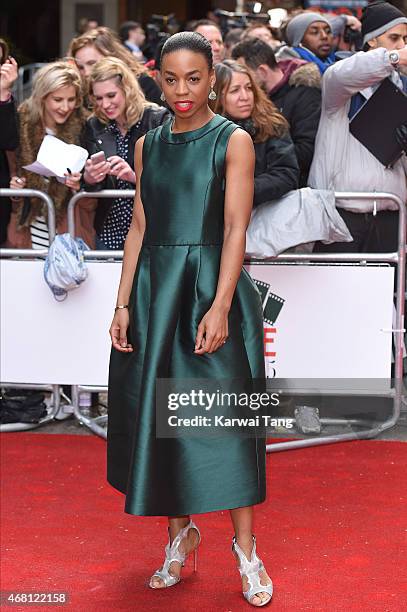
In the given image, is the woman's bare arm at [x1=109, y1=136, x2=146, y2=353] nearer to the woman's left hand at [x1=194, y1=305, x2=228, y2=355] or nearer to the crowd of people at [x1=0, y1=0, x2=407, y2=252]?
the woman's left hand at [x1=194, y1=305, x2=228, y2=355]

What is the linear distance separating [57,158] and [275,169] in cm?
115

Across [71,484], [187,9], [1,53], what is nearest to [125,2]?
[187,9]

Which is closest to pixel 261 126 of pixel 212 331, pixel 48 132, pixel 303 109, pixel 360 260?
pixel 303 109

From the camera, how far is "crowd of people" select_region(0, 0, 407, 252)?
570cm

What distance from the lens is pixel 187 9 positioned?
26031 millimetres

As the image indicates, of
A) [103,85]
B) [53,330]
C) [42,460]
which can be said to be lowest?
[42,460]

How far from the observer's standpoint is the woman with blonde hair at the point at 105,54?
22.4 feet

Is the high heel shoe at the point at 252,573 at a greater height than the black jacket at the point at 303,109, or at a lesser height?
lesser

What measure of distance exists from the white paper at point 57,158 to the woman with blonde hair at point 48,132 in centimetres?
34

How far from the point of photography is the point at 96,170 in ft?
18.7

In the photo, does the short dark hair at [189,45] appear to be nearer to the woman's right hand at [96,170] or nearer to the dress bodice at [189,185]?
the dress bodice at [189,185]

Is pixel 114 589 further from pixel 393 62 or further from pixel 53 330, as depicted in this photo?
pixel 393 62

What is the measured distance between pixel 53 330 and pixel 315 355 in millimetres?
1433

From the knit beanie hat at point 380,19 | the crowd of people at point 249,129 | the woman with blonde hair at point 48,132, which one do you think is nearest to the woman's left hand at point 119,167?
the crowd of people at point 249,129
